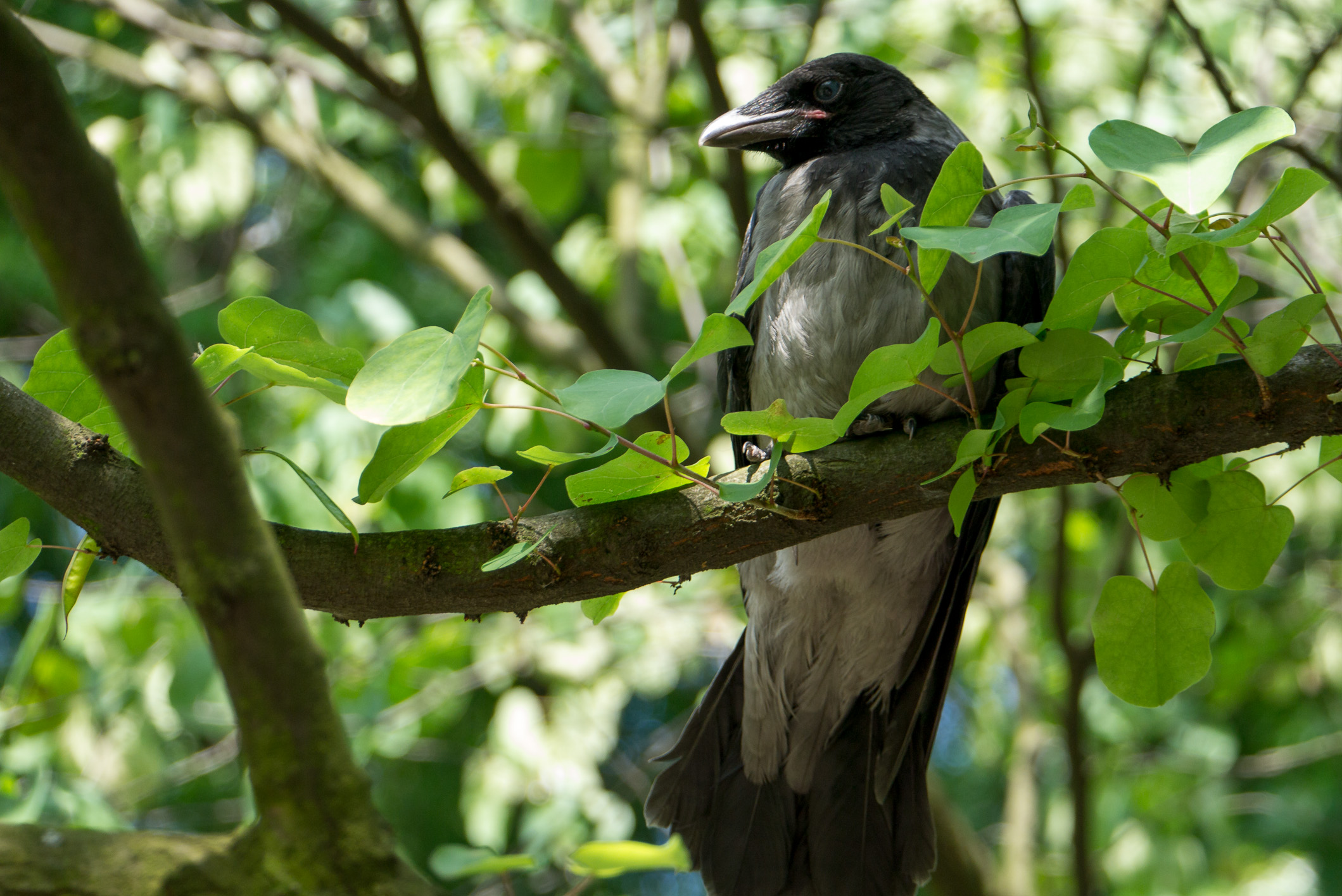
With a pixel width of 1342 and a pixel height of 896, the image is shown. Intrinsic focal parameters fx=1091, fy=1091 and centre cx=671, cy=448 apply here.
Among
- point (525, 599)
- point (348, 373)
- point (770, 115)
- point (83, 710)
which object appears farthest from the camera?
point (83, 710)

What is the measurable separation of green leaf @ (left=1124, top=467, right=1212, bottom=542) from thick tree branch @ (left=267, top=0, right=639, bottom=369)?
2786mm

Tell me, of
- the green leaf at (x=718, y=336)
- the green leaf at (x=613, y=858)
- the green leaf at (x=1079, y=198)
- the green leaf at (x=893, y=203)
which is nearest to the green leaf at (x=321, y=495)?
the green leaf at (x=718, y=336)

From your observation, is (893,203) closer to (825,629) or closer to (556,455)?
(556,455)

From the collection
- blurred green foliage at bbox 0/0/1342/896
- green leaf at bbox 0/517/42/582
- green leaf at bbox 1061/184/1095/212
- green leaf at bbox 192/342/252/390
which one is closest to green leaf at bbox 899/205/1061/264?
green leaf at bbox 1061/184/1095/212

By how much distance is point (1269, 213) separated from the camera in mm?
1371

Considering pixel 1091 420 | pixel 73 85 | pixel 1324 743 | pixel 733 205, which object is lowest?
pixel 1324 743

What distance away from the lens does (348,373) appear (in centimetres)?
160

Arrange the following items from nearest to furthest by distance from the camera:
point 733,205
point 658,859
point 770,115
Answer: point 658,859 → point 770,115 → point 733,205

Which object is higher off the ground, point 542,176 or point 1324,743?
point 542,176

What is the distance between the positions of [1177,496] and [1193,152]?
56 centimetres

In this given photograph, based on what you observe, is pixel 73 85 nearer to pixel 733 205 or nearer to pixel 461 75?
pixel 461 75

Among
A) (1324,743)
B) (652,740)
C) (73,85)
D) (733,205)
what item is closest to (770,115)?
(733,205)

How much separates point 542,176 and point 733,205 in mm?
1383

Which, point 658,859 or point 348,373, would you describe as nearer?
point 348,373
